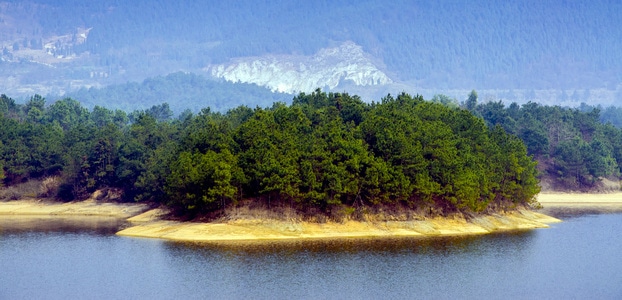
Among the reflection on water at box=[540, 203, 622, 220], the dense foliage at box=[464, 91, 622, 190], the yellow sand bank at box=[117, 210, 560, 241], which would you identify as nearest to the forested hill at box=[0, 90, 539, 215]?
the yellow sand bank at box=[117, 210, 560, 241]

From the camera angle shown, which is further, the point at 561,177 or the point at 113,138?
the point at 561,177

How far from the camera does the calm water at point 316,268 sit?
63.8 meters

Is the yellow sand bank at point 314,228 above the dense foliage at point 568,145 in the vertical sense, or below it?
below

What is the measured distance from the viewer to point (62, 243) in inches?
3435

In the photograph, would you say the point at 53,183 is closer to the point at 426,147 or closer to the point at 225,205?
the point at 225,205

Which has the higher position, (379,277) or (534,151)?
(534,151)

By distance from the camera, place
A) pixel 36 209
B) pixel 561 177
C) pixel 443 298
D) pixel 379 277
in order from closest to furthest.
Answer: pixel 443 298 → pixel 379 277 → pixel 36 209 → pixel 561 177

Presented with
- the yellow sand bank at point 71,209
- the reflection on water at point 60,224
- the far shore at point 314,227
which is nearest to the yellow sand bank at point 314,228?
the far shore at point 314,227

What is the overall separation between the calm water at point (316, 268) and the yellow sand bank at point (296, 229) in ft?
9.40

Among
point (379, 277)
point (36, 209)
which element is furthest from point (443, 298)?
point (36, 209)

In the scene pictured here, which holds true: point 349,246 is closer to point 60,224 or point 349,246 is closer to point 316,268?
point 316,268

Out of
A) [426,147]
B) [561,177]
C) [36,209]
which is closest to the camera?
[426,147]

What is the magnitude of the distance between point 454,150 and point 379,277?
32763 mm

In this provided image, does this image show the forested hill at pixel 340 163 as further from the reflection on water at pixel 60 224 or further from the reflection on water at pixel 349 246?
the reflection on water at pixel 60 224
